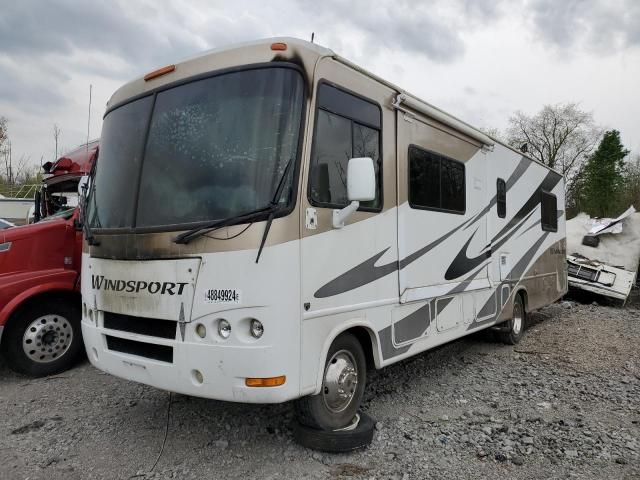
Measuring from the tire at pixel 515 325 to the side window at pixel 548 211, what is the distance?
5.33ft

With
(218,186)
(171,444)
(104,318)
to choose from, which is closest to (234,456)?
(171,444)

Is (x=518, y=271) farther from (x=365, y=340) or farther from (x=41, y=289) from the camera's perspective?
(x=41, y=289)

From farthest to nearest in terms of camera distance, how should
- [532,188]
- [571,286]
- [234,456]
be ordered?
[571,286] → [532,188] → [234,456]

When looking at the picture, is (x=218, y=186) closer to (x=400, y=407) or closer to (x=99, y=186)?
(x=99, y=186)

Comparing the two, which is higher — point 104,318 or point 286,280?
point 286,280

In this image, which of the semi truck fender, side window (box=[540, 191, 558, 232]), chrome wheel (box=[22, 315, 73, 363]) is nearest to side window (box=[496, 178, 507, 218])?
side window (box=[540, 191, 558, 232])

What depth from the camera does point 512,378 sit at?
19.0 feet

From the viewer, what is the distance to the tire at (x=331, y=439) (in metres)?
3.69

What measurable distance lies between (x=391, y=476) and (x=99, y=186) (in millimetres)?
3232

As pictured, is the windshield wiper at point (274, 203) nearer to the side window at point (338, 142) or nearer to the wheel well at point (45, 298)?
the side window at point (338, 142)

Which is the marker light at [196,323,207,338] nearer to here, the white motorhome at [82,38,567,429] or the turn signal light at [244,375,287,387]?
the white motorhome at [82,38,567,429]

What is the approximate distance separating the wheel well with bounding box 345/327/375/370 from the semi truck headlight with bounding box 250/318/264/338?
94cm

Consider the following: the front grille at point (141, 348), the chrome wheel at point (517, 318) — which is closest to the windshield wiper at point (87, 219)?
the front grille at point (141, 348)

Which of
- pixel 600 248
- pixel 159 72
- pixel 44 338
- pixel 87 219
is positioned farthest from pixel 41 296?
pixel 600 248
